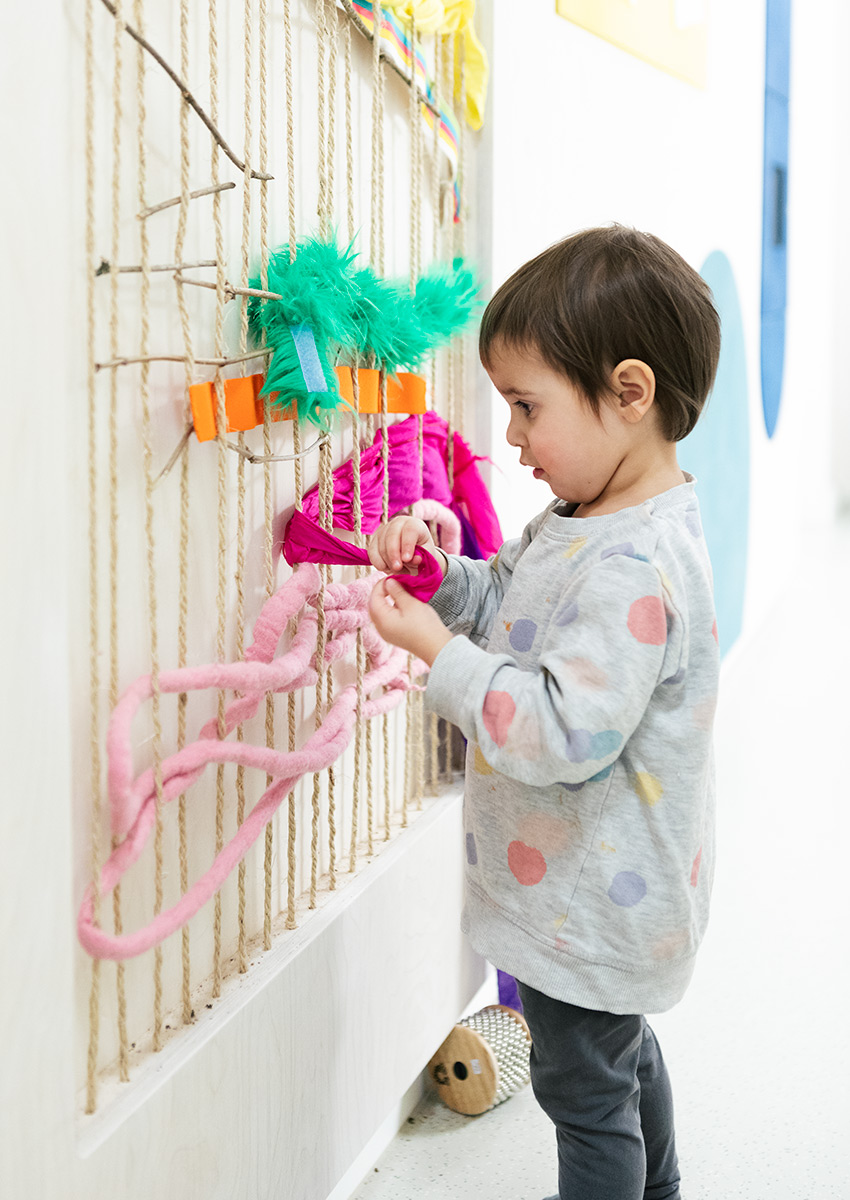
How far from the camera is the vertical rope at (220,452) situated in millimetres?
718

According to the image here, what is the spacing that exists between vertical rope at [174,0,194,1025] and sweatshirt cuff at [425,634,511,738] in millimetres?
169

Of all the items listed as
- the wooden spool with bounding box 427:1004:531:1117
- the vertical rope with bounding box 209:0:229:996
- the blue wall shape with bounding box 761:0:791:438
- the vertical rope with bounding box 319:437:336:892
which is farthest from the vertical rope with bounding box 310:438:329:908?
the blue wall shape with bounding box 761:0:791:438

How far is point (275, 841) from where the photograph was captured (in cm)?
91

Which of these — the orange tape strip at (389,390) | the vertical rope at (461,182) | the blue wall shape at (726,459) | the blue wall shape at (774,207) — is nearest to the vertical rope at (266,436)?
the orange tape strip at (389,390)

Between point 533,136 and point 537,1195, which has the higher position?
point 533,136

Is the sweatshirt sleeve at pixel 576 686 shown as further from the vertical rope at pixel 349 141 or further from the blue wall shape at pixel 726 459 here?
the blue wall shape at pixel 726 459

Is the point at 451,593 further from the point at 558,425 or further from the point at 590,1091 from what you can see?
the point at 590,1091

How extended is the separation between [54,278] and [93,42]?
0.54ft

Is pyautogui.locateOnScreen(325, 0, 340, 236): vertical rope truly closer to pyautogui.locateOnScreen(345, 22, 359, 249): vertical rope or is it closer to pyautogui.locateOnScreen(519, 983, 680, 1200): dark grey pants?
pyautogui.locateOnScreen(345, 22, 359, 249): vertical rope

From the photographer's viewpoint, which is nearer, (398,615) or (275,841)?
(398,615)

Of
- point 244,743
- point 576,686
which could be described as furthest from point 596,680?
point 244,743

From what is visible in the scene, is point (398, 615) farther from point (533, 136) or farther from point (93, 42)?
point (533, 136)

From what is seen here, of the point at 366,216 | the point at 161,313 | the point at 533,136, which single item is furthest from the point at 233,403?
the point at 533,136

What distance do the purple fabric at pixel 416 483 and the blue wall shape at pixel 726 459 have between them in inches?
35.5
